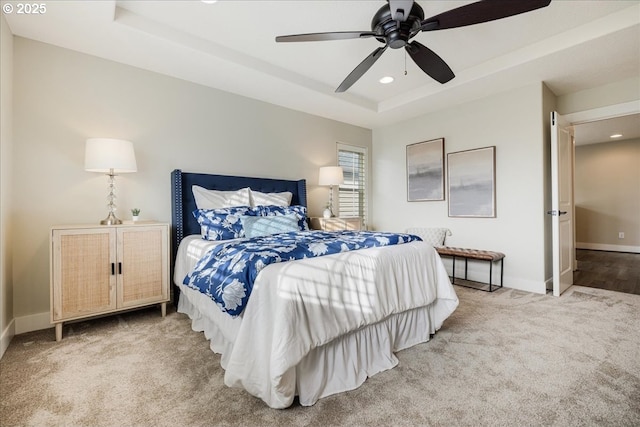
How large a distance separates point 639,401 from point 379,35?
2.67 metres

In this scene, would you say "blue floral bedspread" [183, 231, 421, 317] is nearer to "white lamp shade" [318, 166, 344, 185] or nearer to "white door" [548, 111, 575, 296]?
"white lamp shade" [318, 166, 344, 185]

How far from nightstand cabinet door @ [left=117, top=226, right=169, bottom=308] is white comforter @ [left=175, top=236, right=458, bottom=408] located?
0.83m

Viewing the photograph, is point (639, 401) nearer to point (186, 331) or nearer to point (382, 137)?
point (186, 331)

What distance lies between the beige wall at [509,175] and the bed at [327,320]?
6.50 feet

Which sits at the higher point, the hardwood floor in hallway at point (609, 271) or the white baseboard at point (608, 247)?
the white baseboard at point (608, 247)

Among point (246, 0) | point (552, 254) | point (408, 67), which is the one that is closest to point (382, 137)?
point (408, 67)

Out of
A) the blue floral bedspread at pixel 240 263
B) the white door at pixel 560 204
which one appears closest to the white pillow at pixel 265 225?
the blue floral bedspread at pixel 240 263

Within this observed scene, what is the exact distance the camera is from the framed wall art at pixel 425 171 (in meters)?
4.47

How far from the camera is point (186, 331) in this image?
98.5 inches

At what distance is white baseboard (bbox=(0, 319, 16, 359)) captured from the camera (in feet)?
6.86

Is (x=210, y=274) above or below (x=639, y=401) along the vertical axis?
above

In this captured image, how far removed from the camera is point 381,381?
1.75m

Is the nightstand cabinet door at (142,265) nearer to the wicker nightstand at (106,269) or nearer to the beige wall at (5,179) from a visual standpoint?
the wicker nightstand at (106,269)

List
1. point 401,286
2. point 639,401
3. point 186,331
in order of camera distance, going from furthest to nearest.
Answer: point 186,331 → point 401,286 → point 639,401
